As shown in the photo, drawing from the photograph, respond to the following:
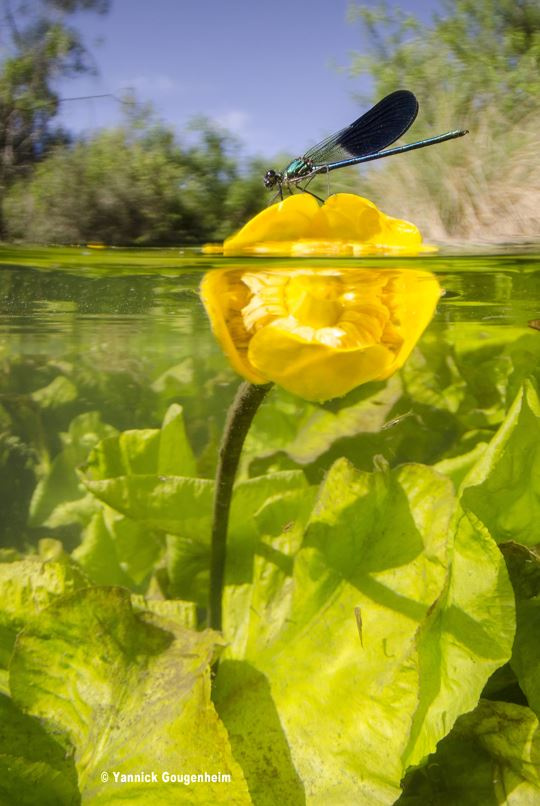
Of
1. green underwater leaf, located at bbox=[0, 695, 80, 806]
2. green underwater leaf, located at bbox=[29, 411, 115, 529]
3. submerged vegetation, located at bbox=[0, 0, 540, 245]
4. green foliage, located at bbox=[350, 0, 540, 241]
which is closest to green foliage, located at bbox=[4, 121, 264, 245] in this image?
submerged vegetation, located at bbox=[0, 0, 540, 245]

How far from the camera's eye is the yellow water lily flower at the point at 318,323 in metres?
0.34

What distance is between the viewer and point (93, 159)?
53 cm

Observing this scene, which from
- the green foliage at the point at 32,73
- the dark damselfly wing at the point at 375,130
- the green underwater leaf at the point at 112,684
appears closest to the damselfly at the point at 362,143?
the dark damselfly wing at the point at 375,130

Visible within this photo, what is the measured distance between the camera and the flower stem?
379 mm

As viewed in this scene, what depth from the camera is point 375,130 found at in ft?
1.64

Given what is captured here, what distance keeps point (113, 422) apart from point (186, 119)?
344 millimetres

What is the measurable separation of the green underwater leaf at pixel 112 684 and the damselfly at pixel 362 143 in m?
0.29

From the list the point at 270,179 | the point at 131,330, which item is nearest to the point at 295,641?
the point at 270,179

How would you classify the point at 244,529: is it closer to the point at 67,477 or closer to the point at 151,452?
the point at 151,452

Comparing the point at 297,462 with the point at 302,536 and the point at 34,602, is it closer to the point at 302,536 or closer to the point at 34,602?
the point at 302,536

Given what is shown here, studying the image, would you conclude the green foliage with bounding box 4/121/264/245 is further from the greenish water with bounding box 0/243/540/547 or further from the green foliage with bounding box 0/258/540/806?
the green foliage with bounding box 0/258/540/806

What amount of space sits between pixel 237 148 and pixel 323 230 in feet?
0.50

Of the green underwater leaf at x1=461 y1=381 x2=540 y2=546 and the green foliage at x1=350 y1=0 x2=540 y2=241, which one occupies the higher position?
the green foliage at x1=350 y1=0 x2=540 y2=241

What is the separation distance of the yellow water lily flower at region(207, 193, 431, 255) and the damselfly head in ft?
0.19
